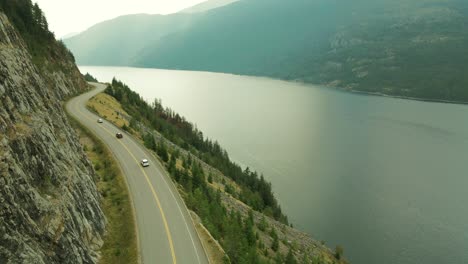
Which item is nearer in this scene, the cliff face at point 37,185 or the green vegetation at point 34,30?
the cliff face at point 37,185

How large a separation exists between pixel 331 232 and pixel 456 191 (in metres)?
50.5

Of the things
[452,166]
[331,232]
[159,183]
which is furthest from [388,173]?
[159,183]

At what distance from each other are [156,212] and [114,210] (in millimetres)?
5171

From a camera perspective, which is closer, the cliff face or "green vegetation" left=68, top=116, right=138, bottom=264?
the cliff face

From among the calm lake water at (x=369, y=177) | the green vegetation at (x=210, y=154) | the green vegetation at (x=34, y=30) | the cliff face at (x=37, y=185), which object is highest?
the green vegetation at (x=34, y=30)

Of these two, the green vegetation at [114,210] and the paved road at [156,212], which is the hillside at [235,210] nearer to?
the paved road at [156,212]

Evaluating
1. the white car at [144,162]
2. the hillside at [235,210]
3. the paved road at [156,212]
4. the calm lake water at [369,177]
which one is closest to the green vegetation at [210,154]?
the hillside at [235,210]

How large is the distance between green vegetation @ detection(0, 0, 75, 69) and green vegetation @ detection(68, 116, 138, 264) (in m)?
51.7

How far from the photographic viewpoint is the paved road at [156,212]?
33.3m

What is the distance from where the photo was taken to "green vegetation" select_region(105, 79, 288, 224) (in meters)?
75.5

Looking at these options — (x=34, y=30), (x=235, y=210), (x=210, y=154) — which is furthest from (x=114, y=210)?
(x=34, y=30)

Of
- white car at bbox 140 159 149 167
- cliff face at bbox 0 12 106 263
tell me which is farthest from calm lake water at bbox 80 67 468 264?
cliff face at bbox 0 12 106 263

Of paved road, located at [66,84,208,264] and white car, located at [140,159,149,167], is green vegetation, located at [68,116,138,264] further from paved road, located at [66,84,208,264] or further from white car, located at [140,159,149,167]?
white car, located at [140,159,149,167]

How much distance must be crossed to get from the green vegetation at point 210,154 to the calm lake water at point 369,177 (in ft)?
25.7
